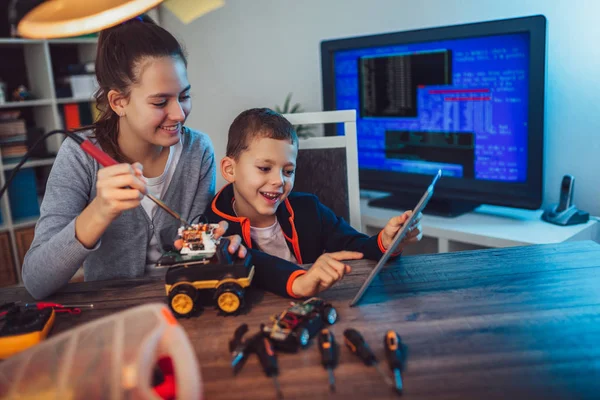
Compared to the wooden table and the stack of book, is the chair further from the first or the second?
the stack of book

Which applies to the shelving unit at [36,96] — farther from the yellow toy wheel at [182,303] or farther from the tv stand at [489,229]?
the yellow toy wheel at [182,303]

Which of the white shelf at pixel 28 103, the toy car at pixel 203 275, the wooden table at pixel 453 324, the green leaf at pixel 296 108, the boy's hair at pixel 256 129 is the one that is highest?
the white shelf at pixel 28 103

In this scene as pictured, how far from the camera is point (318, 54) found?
9.61ft

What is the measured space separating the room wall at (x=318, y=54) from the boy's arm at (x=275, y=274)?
5.42 feet

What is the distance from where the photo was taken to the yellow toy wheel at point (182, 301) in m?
0.85

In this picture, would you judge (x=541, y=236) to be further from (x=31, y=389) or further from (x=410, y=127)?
(x=31, y=389)

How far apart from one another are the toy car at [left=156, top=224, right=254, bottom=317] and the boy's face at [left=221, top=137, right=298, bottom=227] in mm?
323

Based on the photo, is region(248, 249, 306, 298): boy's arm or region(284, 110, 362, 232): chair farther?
region(284, 110, 362, 232): chair

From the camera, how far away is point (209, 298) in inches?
35.1

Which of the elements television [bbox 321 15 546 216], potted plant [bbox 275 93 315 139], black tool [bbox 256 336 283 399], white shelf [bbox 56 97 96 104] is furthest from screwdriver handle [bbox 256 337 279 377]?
white shelf [bbox 56 97 96 104]

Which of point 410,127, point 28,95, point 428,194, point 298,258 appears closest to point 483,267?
point 428,194

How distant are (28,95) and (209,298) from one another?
2723 mm

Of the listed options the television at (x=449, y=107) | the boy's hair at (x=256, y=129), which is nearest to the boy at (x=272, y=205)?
the boy's hair at (x=256, y=129)

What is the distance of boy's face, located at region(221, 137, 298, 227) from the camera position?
1223mm
